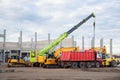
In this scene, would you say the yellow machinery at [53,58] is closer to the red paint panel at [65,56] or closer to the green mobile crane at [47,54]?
the green mobile crane at [47,54]

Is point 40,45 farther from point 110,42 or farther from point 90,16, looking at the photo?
point 90,16

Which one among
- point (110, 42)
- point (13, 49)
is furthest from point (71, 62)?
point (13, 49)

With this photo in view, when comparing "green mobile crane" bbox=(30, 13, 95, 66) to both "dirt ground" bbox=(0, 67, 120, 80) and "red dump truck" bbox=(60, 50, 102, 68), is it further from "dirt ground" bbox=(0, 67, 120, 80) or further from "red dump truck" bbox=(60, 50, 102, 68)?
"dirt ground" bbox=(0, 67, 120, 80)

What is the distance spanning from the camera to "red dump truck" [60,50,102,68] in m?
47.1

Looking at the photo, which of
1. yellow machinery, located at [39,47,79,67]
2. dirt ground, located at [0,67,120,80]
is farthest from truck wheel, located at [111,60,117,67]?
dirt ground, located at [0,67,120,80]

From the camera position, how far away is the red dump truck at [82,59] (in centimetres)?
4706

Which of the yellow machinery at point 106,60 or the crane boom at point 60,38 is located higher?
the crane boom at point 60,38

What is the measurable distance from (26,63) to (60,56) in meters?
6.94

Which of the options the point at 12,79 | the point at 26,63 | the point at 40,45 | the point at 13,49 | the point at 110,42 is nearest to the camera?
the point at 12,79

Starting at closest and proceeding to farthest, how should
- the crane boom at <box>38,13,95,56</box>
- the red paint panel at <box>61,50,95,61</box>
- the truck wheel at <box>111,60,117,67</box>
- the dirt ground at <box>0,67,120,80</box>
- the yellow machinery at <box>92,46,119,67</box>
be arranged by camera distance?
the dirt ground at <box>0,67,120,80</box>, the red paint panel at <box>61,50,95,61</box>, the crane boom at <box>38,13,95,56</box>, the yellow machinery at <box>92,46,119,67</box>, the truck wheel at <box>111,60,117,67</box>

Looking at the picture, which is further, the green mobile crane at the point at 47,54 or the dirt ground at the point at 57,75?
the green mobile crane at the point at 47,54

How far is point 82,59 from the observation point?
4719cm

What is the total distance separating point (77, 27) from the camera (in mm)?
50344

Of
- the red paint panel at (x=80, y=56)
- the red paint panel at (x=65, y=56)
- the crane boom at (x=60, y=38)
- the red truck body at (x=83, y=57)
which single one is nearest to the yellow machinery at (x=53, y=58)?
the red paint panel at (x=65, y=56)
